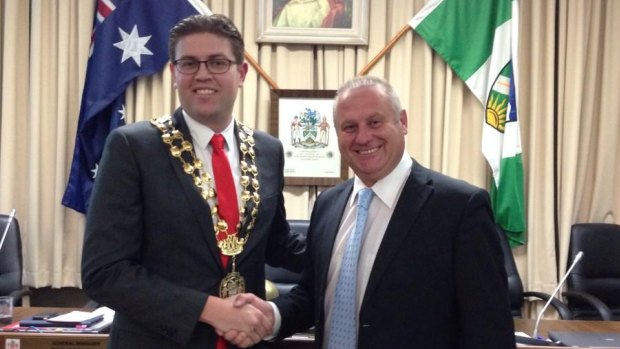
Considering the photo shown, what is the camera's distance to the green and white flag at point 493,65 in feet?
12.8

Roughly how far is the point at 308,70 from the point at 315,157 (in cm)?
57

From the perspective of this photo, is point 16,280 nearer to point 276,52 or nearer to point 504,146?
point 276,52

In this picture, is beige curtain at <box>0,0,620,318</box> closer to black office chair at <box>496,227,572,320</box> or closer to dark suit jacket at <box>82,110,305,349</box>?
black office chair at <box>496,227,572,320</box>

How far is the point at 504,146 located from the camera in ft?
12.9

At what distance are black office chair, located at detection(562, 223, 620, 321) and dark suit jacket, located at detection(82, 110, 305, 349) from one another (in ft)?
9.30

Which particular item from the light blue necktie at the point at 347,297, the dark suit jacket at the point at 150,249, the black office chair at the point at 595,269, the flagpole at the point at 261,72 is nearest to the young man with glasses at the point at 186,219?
the dark suit jacket at the point at 150,249

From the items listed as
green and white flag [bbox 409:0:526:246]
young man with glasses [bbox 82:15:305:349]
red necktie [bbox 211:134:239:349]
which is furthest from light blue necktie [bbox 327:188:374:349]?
green and white flag [bbox 409:0:526:246]

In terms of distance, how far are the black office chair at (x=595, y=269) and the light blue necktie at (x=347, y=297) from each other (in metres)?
2.60

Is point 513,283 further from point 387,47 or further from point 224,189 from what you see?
point 224,189

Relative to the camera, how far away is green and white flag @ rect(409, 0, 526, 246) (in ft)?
12.8

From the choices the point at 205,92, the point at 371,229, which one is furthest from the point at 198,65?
the point at 371,229

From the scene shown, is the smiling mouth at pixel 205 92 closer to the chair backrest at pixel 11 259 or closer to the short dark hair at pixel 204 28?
the short dark hair at pixel 204 28

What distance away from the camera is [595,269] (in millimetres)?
3850

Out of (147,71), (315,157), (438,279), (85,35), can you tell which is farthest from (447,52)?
(438,279)
